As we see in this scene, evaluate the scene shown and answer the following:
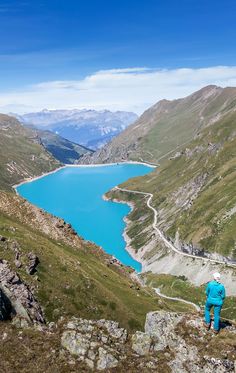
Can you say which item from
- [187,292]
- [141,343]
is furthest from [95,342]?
[187,292]

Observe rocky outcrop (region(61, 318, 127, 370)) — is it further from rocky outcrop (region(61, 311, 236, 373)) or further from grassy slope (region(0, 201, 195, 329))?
grassy slope (region(0, 201, 195, 329))

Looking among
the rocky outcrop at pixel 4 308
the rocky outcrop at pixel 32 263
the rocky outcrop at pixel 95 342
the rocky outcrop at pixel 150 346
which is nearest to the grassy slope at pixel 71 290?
the rocky outcrop at pixel 32 263

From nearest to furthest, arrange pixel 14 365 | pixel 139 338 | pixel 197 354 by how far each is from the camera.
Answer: pixel 14 365 → pixel 197 354 → pixel 139 338

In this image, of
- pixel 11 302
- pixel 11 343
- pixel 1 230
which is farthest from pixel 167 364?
pixel 1 230

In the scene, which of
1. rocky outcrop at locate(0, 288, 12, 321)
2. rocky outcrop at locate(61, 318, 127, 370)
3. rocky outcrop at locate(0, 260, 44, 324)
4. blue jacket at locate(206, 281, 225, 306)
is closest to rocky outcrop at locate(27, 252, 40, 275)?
rocky outcrop at locate(0, 260, 44, 324)

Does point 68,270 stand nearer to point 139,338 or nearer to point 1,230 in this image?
point 1,230

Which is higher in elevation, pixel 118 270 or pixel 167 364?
pixel 118 270
